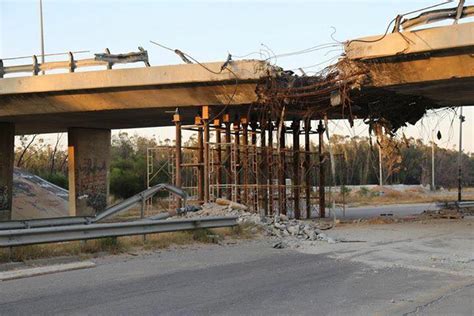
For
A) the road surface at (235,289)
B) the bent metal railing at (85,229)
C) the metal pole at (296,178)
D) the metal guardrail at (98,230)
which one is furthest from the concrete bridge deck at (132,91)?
the road surface at (235,289)

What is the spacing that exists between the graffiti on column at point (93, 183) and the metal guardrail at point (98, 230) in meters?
19.3

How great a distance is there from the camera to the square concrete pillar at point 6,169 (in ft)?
105

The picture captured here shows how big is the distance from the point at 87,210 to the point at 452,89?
2088 centimetres

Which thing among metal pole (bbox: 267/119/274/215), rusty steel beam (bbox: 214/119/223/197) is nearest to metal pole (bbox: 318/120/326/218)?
metal pole (bbox: 267/119/274/215)

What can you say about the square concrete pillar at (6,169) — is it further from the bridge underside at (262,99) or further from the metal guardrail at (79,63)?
the metal guardrail at (79,63)

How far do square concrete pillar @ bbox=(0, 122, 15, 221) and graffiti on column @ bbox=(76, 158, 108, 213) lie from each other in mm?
3657

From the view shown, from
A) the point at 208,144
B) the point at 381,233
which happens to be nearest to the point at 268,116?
the point at 208,144

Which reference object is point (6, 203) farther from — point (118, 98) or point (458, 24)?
point (458, 24)

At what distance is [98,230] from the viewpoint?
13477 mm

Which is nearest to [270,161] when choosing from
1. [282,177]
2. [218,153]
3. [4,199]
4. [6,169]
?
[282,177]

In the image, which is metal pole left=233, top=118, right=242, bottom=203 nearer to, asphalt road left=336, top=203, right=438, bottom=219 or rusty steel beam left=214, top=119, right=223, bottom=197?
rusty steel beam left=214, top=119, right=223, bottom=197

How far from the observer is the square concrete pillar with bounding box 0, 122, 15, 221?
32094mm

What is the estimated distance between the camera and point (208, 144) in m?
24.5

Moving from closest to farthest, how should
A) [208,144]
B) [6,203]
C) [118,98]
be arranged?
[208,144] < [118,98] < [6,203]
